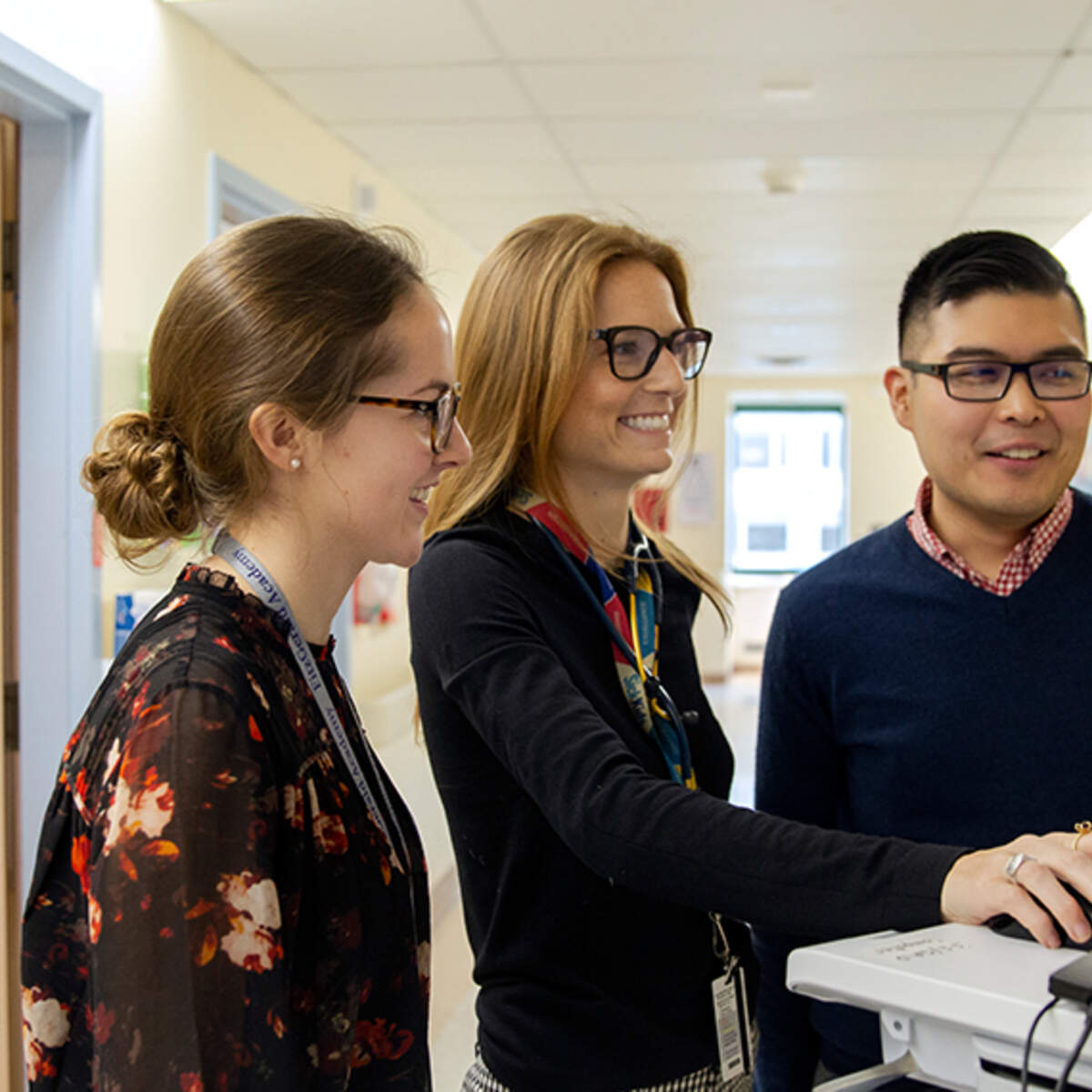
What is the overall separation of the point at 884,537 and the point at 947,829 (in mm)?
372

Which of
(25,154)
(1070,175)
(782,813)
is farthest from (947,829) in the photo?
(1070,175)

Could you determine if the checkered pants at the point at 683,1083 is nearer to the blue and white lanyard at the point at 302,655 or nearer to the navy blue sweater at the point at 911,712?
the navy blue sweater at the point at 911,712

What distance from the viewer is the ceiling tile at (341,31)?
2881 mm

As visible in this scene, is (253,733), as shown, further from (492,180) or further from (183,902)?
(492,180)

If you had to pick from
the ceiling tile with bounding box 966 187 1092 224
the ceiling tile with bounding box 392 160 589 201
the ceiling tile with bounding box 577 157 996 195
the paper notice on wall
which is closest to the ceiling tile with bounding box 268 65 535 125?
the ceiling tile with bounding box 392 160 589 201

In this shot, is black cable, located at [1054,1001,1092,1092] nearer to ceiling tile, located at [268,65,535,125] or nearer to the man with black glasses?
the man with black glasses

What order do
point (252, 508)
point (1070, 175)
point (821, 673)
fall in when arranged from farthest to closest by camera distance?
point (1070, 175) → point (821, 673) → point (252, 508)

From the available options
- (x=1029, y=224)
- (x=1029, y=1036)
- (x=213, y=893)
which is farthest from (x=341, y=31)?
(x=1029, y=224)

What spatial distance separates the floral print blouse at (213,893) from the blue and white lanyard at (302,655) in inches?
0.5

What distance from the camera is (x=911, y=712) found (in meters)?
1.33

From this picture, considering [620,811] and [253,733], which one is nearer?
[253,733]

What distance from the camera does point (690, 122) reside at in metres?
3.79

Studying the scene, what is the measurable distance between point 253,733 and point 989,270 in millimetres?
997

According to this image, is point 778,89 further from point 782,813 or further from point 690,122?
point 782,813
